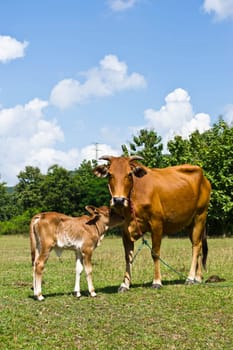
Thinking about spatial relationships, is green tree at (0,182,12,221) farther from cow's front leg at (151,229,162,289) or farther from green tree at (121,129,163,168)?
cow's front leg at (151,229,162,289)

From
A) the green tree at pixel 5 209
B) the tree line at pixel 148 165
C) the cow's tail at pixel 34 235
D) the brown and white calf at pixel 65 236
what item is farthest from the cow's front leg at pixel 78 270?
the green tree at pixel 5 209

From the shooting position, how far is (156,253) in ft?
41.0

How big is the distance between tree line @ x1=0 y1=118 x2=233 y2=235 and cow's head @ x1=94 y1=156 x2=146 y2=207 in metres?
38.3

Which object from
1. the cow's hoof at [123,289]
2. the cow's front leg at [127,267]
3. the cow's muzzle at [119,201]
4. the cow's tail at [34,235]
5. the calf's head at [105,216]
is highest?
the cow's muzzle at [119,201]

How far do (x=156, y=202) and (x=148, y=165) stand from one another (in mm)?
49331

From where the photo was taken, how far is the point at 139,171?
12141 mm

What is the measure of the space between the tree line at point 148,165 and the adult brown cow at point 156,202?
1414 inches

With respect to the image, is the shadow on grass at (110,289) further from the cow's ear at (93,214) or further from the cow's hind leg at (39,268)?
the cow's ear at (93,214)

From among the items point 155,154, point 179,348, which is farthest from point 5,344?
point 155,154

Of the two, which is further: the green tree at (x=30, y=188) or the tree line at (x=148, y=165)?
the green tree at (x=30, y=188)

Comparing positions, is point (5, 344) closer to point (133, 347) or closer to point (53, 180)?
point (133, 347)

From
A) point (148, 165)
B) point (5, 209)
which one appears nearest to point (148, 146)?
point (148, 165)

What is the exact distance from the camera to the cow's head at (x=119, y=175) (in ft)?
36.5

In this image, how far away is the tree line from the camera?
168ft
